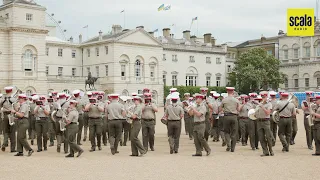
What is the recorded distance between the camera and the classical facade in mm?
78750

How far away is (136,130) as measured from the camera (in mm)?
18203

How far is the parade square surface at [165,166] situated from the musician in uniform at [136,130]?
29 centimetres

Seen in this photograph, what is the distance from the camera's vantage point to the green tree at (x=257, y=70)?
7250 cm

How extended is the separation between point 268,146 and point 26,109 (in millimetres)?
8607

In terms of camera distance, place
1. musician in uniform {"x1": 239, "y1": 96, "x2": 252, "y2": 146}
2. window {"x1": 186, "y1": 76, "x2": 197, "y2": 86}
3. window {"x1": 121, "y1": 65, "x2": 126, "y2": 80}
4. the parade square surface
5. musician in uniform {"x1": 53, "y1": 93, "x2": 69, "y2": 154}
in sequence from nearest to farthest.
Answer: the parade square surface, musician in uniform {"x1": 53, "y1": 93, "x2": 69, "y2": 154}, musician in uniform {"x1": 239, "y1": 96, "x2": 252, "y2": 146}, window {"x1": 121, "y1": 65, "x2": 126, "y2": 80}, window {"x1": 186, "y1": 76, "x2": 197, "y2": 86}

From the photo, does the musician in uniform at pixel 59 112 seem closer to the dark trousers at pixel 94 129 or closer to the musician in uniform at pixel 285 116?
the dark trousers at pixel 94 129

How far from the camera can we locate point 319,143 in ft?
57.7

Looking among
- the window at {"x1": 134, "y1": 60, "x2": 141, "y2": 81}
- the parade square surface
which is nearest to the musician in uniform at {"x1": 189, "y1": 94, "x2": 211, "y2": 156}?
the parade square surface

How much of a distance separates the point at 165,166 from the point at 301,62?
6955cm

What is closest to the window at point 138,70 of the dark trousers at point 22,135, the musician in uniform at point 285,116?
the musician in uniform at point 285,116

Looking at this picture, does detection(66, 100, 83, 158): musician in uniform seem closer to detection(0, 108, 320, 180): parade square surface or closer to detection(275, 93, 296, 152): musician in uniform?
detection(0, 108, 320, 180): parade square surface

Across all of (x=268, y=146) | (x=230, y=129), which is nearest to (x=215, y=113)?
(x=230, y=129)

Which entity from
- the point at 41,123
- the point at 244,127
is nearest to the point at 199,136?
the point at 244,127

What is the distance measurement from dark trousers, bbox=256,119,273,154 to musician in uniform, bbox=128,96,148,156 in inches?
161
